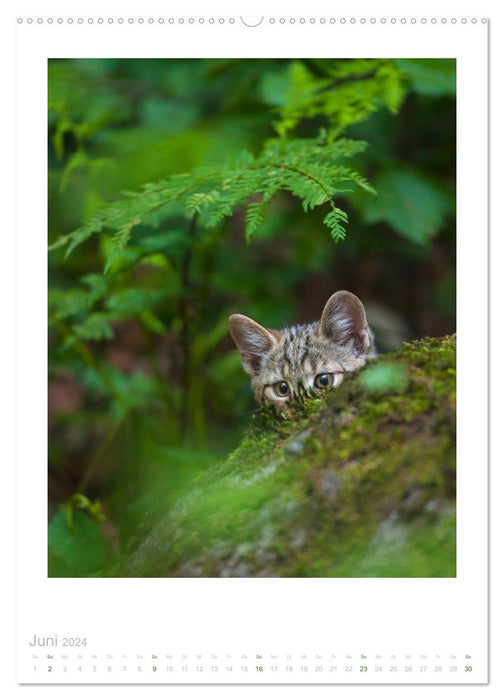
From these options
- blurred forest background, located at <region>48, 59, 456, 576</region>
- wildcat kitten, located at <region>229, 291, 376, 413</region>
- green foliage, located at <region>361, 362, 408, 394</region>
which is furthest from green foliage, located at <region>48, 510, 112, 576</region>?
green foliage, located at <region>361, 362, 408, 394</region>

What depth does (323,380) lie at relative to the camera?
2.73m

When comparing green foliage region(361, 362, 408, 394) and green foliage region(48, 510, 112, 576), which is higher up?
green foliage region(361, 362, 408, 394)

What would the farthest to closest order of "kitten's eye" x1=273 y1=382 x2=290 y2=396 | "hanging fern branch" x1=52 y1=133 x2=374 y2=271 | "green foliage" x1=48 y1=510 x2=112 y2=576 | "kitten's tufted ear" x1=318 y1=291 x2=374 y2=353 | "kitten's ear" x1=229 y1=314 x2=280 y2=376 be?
"kitten's ear" x1=229 y1=314 x2=280 y2=376 → "kitten's eye" x1=273 y1=382 x2=290 y2=396 → "kitten's tufted ear" x1=318 y1=291 x2=374 y2=353 → "green foliage" x1=48 y1=510 x2=112 y2=576 → "hanging fern branch" x1=52 y1=133 x2=374 y2=271

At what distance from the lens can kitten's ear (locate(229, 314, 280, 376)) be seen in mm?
2951

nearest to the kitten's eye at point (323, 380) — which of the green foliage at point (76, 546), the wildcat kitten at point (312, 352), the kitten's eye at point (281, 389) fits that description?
the wildcat kitten at point (312, 352)

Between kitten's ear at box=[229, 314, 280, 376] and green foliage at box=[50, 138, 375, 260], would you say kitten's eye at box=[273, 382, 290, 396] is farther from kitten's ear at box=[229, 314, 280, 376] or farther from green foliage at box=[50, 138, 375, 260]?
green foliage at box=[50, 138, 375, 260]

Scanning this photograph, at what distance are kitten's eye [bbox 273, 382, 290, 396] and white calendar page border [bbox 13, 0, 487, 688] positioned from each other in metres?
0.79

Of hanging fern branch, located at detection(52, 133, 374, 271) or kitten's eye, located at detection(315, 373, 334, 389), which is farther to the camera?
kitten's eye, located at detection(315, 373, 334, 389)

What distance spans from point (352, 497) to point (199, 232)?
84.3 inches

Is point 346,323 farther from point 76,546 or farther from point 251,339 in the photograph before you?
point 76,546

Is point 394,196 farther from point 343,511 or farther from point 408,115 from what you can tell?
point 343,511
